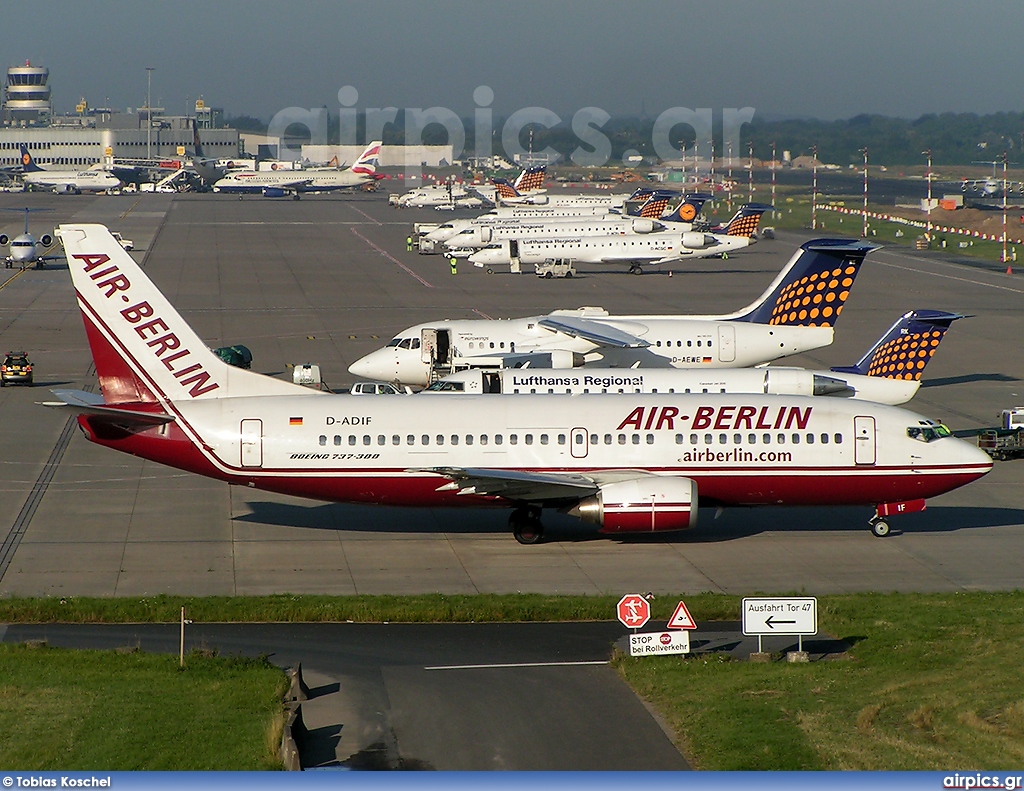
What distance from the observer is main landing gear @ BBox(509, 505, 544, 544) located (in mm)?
36812

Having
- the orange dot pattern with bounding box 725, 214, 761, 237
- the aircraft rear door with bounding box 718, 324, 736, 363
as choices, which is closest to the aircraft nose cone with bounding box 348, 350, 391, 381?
the aircraft rear door with bounding box 718, 324, 736, 363

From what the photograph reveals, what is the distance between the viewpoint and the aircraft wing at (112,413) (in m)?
35.0

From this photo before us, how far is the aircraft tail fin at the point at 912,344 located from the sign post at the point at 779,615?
85.8 feet

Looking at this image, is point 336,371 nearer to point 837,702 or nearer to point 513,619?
point 513,619

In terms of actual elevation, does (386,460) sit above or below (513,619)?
above

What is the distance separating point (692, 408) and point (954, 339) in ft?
147

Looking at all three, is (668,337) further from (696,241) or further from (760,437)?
(696,241)

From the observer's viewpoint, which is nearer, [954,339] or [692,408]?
[692,408]

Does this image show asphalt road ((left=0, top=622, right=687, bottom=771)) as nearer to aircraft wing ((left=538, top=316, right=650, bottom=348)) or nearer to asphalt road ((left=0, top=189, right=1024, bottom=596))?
asphalt road ((left=0, top=189, right=1024, bottom=596))

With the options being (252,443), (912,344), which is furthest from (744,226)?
(252,443)

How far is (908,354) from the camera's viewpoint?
165 feet

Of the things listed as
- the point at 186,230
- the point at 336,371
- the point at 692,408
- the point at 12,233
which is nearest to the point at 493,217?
the point at 186,230

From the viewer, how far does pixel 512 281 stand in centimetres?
10906

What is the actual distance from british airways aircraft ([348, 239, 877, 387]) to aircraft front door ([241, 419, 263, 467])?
20292 mm
